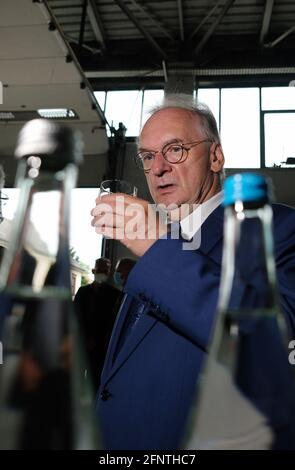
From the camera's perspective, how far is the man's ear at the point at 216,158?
1.48m

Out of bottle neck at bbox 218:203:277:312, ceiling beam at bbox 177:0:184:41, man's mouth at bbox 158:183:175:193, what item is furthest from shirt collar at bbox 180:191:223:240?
ceiling beam at bbox 177:0:184:41

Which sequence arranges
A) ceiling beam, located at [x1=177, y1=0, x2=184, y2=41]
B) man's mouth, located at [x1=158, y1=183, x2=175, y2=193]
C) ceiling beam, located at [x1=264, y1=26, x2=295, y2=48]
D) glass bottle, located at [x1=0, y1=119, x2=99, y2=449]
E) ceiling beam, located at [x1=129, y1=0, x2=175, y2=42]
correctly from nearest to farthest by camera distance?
glass bottle, located at [x1=0, y1=119, x2=99, y2=449] < man's mouth, located at [x1=158, y1=183, x2=175, y2=193] < ceiling beam, located at [x1=129, y1=0, x2=175, y2=42] < ceiling beam, located at [x1=177, y1=0, x2=184, y2=41] < ceiling beam, located at [x1=264, y1=26, x2=295, y2=48]

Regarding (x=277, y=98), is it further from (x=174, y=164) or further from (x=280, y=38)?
(x=174, y=164)

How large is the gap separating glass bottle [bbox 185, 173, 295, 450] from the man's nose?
109 cm

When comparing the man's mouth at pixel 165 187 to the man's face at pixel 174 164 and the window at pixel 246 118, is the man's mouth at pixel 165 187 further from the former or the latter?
the window at pixel 246 118

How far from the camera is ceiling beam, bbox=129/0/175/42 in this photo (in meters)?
6.74

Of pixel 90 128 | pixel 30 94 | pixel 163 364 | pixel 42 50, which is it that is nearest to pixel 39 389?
pixel 163 364

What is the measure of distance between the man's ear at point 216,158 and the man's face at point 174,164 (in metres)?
0.08

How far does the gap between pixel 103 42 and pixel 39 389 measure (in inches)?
342

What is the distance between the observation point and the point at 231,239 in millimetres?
230

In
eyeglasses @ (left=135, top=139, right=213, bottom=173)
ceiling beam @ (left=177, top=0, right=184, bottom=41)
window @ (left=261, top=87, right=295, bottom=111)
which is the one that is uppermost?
ceiling beam @ (left=177, top=0, right=184, bottom=41)

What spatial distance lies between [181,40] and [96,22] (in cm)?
153

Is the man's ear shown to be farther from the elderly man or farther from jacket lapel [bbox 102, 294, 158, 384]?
jacket lapel [bbox 102, 294, 158, 384]
